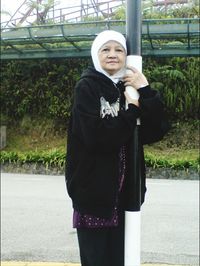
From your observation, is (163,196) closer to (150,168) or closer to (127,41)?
(150,168)

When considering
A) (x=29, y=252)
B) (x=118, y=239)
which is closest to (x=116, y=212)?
(x=118, y=239)

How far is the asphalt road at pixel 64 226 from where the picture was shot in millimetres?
5109

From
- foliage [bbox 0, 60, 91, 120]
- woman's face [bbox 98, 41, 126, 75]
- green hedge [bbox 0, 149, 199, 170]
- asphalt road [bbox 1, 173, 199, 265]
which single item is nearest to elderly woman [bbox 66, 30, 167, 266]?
woman's face [bbox 98, 41, 126, 75]

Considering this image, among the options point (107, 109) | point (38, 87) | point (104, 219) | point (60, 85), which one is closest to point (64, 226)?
point (104, 219)

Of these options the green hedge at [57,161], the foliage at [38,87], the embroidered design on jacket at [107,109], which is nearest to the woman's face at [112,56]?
the embroidered design on jacket at [107,109]

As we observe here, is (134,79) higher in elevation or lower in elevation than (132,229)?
higher

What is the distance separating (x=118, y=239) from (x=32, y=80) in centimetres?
2067

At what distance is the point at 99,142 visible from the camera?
224cm

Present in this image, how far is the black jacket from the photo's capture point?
2.26 metres

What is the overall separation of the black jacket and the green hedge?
37.5 ft

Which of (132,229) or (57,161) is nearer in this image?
(132,229)

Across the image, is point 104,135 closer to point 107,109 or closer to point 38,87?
point 107,109

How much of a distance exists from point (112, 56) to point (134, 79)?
15 centimetres

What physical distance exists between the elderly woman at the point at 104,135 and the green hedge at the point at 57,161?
37.3 feet
